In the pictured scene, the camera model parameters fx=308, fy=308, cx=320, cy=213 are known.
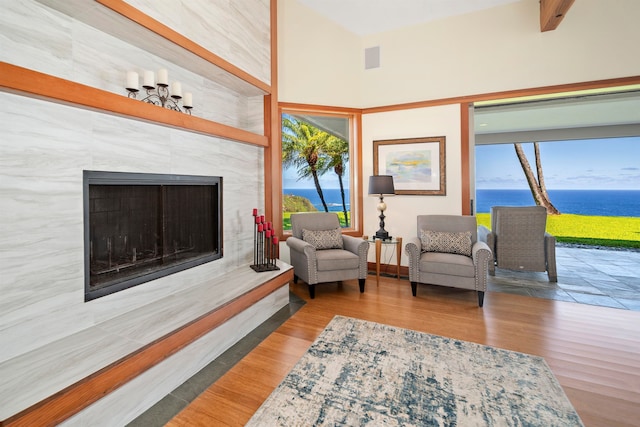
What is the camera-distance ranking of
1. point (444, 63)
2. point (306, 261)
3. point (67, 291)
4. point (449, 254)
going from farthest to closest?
point (444, 63)
point (449, 254)
point (306, 261)
point (67, 291)

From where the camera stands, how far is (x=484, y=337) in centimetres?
267

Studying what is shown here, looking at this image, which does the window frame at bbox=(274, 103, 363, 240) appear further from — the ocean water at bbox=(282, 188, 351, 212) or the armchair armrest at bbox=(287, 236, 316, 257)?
the armchair armrest at bbox=(287, 236, 316, 257)

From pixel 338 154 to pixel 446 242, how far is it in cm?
213

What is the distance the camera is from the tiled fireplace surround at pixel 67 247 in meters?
1.64

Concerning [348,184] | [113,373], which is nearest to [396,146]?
[348,184]

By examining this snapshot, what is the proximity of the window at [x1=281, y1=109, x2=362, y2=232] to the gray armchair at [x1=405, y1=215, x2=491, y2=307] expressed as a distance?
1.27m

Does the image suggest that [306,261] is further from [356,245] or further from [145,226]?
[145,226]

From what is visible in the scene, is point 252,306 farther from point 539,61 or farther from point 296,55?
point 539,61

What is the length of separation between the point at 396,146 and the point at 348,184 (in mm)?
943

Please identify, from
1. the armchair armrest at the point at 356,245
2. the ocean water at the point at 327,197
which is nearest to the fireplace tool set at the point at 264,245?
the armchair armrest at the point at 356,245

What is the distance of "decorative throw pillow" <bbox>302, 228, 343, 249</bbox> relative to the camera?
13.1 ft

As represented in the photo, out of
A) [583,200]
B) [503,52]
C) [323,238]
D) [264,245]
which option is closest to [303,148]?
[323,238]

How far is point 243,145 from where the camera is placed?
357cm

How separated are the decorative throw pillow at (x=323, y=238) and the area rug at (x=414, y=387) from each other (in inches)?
61.0
